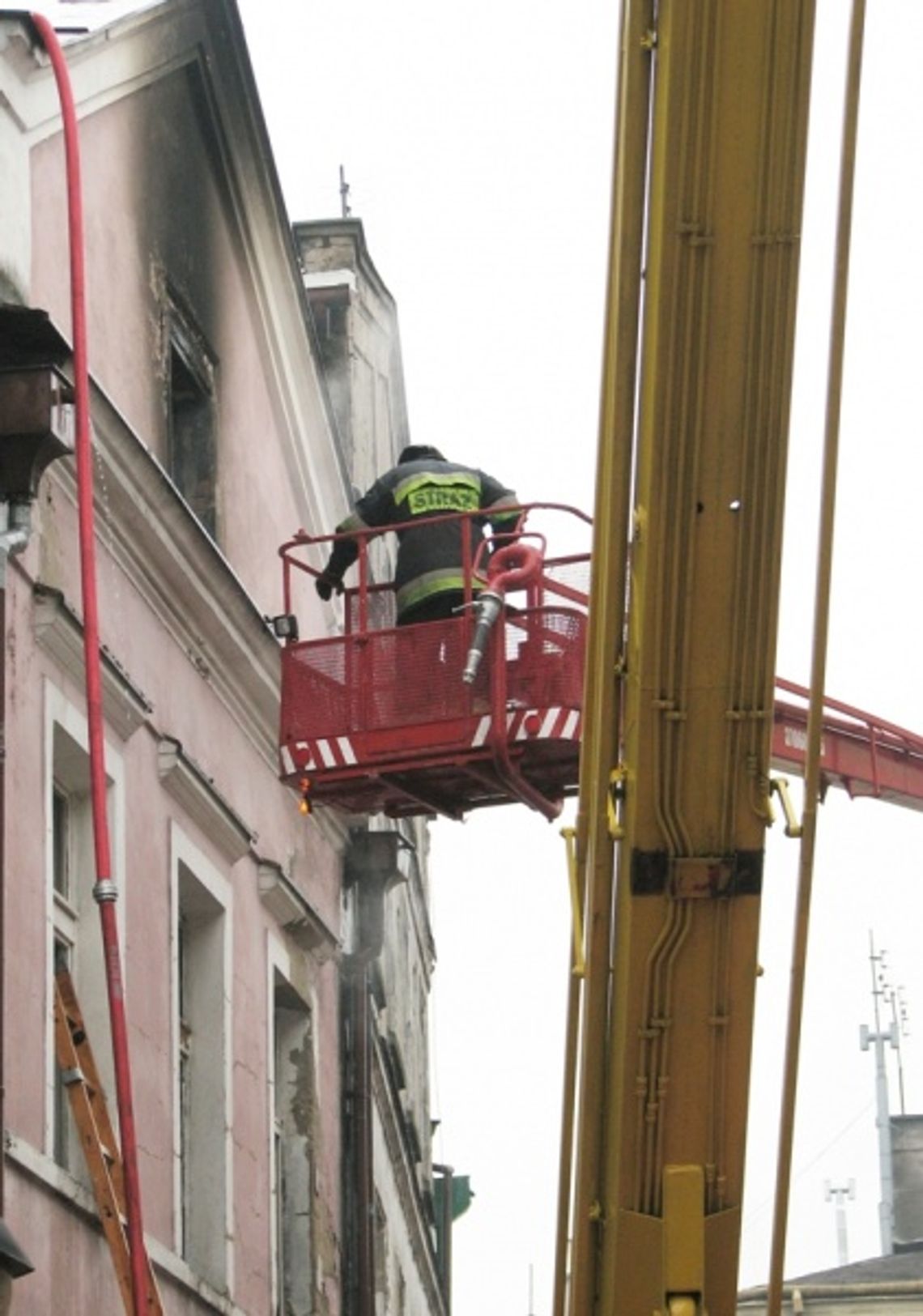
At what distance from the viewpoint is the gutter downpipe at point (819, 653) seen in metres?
9.16

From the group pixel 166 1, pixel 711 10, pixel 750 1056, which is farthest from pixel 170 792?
pixel 711 10

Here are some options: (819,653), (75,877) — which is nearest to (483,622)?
(75,877)

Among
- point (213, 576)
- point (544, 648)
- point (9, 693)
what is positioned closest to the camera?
point (9, 693)

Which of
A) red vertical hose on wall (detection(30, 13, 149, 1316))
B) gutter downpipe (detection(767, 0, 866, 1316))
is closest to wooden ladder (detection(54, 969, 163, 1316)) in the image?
red vertical hose on wall (detection(30, 13, 149, 1316))

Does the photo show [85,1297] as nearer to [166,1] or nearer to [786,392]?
[786,392]

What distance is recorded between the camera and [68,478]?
A: 13.3m

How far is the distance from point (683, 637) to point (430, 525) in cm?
526

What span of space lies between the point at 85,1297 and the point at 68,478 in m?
3.31

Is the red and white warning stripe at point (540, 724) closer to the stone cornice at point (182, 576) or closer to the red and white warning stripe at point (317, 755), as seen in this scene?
the red and white warning stripe at point (317, 755)

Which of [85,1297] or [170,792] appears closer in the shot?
[85,1297]

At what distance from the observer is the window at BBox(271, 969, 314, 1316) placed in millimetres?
17422

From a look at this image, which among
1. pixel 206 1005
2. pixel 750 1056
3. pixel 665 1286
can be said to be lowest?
pixel 665 1286

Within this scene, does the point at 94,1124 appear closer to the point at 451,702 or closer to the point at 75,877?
the point at 75,877

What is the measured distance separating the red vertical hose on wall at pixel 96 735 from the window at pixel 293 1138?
17.3ft
